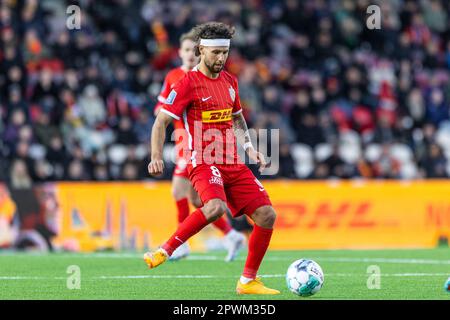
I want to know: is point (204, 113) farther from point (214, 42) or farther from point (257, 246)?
point (257, 246)

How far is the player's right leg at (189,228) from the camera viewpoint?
9.13m

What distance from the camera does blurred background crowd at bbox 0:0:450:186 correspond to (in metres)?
18.6

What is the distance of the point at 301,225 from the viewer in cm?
1716

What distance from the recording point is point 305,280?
29.0ft

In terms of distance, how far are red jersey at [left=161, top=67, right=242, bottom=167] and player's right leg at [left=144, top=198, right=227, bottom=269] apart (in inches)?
17.3

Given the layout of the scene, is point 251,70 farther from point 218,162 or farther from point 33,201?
point 218,162

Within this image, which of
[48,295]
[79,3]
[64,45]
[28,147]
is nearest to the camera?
[48,295]

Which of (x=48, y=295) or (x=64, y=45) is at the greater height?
(x=64, y=45)

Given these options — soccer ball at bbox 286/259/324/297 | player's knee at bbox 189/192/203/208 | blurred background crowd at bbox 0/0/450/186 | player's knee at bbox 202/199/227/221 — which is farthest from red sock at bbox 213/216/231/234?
blurred background crowd at bbox 0/0/450/186

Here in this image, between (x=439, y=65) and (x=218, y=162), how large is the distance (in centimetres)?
1439

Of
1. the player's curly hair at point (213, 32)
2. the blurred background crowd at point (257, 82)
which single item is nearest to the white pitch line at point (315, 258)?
the blurred background crowd at point (257, 82)

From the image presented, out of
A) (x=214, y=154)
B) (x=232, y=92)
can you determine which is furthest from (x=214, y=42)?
(x=214, y=154)

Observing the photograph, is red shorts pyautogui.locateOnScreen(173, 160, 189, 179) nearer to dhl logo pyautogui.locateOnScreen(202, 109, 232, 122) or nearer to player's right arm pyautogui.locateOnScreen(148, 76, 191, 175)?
dhl logo pyautogui.locateOnScreen(202, 109, 232, 122)
